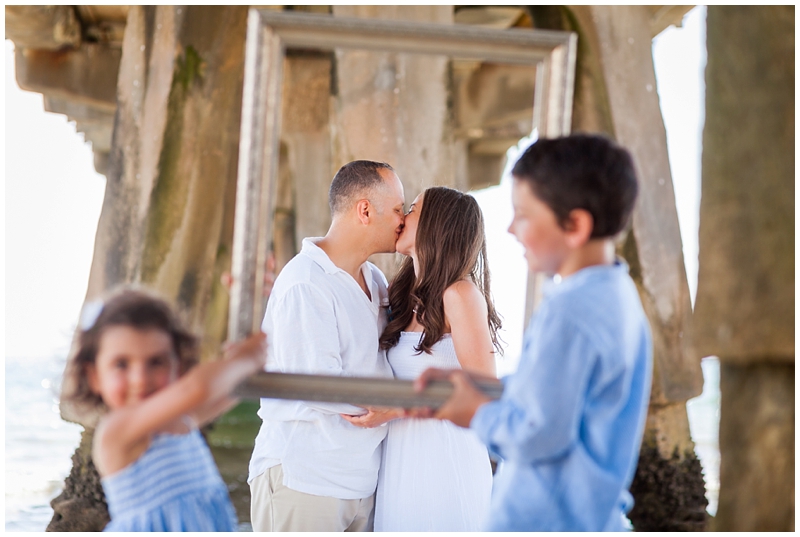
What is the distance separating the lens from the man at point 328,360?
2.67m

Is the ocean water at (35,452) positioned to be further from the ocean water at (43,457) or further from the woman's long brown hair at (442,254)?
the woman's long brown hair at (442,254)

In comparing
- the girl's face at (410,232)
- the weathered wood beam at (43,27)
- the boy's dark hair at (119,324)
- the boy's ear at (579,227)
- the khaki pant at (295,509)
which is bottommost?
the khaki pant at (295,509)

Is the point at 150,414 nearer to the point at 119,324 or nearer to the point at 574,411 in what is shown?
the point at 119,324

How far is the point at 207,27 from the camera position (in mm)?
5844

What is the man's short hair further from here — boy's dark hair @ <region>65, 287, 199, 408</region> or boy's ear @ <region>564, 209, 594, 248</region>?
boy's ear @ <region>564, 209, 594, 248</region>

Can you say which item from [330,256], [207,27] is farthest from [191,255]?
[330,256]

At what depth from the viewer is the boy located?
59.7 inches

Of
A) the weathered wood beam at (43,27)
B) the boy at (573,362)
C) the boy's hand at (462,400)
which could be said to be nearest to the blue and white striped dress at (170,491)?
the boy's hand at (462,400)

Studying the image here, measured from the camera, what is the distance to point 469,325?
273 centimetres

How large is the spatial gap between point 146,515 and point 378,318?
133 centimetres

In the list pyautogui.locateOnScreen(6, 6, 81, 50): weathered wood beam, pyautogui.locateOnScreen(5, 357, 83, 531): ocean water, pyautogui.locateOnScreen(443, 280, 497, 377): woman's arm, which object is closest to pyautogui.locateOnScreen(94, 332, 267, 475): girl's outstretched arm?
pyautogui.locateOnScreen(443, 280, 497, 377): woman's arm

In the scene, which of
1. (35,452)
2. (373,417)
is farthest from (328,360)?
(35,452)

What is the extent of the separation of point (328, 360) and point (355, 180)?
0.66m

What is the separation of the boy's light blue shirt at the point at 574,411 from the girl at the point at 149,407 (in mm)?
640
